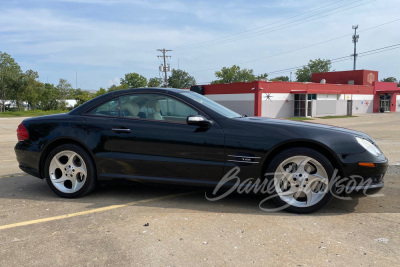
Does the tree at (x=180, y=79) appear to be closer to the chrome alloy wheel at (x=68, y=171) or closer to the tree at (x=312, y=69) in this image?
the tree at (x=312, y=69)

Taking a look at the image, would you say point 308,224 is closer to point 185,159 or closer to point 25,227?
point 185,159

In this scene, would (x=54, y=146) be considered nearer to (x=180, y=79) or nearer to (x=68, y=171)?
(x=68, y=171)

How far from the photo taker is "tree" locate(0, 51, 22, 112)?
55.5 metres

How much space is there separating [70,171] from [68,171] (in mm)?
34

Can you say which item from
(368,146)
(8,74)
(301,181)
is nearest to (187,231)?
(301,181)

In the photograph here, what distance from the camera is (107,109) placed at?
184 inches

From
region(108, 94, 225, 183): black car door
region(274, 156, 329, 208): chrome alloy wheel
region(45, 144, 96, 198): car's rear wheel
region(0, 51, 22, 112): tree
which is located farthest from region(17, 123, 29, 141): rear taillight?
region(0, 51, 22, 112): tree

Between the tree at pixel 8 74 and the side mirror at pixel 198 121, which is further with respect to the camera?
the tree at pixel 8 74

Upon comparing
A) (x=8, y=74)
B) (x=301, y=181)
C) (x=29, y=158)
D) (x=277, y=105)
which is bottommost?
(x=301, y=181)

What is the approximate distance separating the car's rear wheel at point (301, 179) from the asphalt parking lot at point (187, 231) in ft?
0.51

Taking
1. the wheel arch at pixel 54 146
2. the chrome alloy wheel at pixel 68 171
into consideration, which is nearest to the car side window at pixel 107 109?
the wheel arch at pixel 54 146

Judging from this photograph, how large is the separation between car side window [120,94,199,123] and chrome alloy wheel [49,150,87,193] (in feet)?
2.90

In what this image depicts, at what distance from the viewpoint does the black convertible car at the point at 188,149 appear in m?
3.91

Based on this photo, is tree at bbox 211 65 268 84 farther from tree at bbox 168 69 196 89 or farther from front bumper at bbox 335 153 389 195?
front bumper at bbox 335 153 389 195
